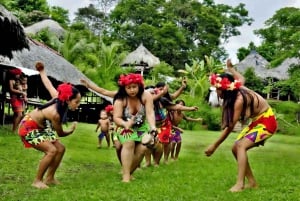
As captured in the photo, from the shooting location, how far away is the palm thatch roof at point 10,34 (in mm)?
13977

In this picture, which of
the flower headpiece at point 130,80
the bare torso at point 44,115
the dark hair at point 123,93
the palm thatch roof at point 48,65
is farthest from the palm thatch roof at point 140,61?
the bare torso at point 44,115

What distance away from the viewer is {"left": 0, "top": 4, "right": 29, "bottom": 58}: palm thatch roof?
1398cm

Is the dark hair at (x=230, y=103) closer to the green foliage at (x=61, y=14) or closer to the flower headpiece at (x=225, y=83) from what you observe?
the flower headpiece at (x=225, y=83)

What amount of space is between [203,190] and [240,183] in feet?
1.43

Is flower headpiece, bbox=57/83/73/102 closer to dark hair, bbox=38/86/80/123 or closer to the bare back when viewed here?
dark hair, bbox=38/86/80/123

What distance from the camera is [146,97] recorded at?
24.6 feet

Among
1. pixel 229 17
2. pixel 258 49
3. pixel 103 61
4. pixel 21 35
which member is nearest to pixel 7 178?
pixel 21 35

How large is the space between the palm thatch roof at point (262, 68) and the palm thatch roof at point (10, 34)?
27433 mm

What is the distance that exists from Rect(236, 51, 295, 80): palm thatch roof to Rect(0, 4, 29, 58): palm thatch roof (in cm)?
2743

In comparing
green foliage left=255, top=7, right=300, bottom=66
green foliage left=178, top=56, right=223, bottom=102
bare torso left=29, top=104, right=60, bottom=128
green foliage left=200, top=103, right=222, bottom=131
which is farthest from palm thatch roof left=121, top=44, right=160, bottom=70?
bare torso left=29, top=104, right=60, bottom=128

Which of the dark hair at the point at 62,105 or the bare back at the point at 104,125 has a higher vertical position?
the dark hair at the point at 62,105

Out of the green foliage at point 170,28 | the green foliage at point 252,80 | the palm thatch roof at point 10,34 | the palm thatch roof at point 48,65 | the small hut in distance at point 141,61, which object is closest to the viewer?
the palm thatch roof at point 10,34

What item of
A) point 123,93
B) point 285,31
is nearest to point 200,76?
point 285,31

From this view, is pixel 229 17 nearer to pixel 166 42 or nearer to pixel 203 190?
pixel 166 42
